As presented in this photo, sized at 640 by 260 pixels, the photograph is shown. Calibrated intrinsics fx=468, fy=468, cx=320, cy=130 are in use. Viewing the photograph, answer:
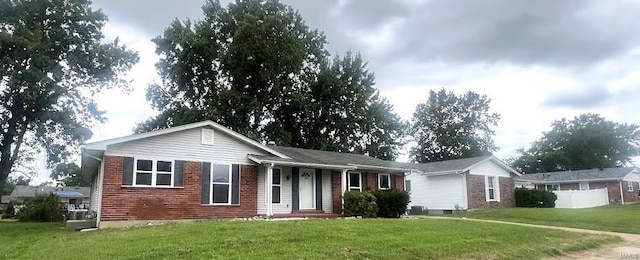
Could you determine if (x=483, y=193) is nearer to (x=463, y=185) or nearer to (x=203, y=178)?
(x=463, y=185)

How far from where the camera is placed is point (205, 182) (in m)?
18.2

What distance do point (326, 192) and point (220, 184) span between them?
5601mm

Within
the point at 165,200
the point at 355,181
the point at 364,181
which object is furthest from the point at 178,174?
the point at 364,181

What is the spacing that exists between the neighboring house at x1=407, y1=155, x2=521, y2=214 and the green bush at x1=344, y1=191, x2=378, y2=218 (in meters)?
10.8

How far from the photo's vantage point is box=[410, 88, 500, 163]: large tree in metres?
60.9

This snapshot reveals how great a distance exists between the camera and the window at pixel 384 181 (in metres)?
25.2

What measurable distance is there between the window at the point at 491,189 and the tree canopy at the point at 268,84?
13290 mm

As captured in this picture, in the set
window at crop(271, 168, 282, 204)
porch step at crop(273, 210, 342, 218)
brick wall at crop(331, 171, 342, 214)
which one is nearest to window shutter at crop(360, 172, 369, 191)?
brick wall at crop(331, 171, 342, 214)

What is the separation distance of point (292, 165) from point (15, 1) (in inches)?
699

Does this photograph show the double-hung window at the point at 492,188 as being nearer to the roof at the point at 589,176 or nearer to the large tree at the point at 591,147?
the roof at the point at 589,176

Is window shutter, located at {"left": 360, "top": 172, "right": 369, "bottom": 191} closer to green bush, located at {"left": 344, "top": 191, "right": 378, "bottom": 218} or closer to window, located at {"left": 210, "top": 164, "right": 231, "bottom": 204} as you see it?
green bush, located at {"left": 344, "top": 191, "right": 378, "bottom": 218}

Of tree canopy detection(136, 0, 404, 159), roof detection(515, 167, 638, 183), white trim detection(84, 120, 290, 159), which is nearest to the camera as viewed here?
white trim detection(84, 120, 290, 159)

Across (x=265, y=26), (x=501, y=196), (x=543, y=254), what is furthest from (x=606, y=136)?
(x=543, y=254)

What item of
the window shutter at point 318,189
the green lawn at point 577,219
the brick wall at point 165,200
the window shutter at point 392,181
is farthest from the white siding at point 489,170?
the brick wall at point 165,200
